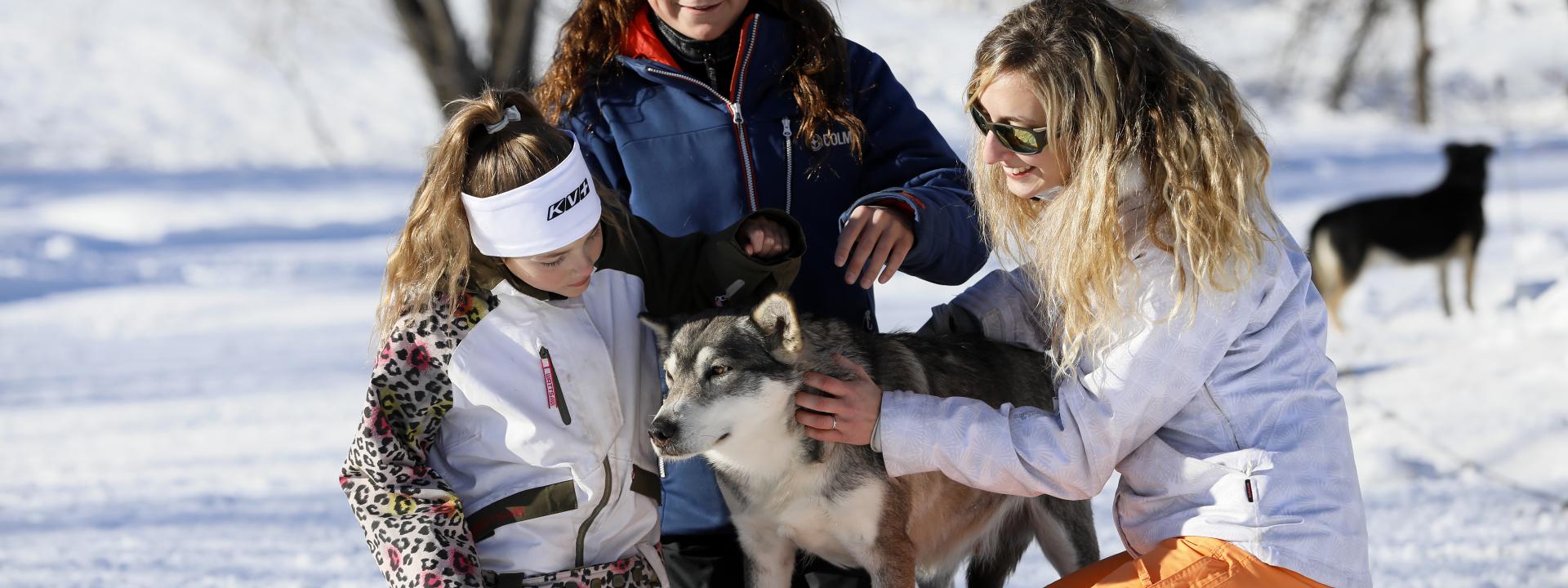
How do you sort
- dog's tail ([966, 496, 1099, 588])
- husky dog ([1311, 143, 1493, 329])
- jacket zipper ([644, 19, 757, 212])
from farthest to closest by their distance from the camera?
husky dog ([1311, 143, 1493, 329]) < dog's tail ([966, 496, 1099, 588]) < jacket zipper ([644, 19, 757, 212])

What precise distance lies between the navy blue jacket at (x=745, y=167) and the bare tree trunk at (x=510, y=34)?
861 centimetres

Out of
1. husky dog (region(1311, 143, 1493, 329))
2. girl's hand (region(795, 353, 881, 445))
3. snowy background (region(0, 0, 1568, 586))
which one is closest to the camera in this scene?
girl's hand (region(795, 353, 881, 445))

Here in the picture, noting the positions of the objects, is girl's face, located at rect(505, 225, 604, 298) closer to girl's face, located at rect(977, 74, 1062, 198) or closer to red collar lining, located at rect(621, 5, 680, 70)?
red collar lining, located at rect(621, 5, 680, 70)

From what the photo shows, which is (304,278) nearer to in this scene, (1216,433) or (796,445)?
(796,445)

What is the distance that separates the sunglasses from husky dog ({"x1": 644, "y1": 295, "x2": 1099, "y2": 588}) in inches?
22.9

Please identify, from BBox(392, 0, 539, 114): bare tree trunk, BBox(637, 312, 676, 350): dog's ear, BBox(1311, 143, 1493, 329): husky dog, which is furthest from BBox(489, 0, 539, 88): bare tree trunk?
BBox(637, 312, 676, 350): dog's ear

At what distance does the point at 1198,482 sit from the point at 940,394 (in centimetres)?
81

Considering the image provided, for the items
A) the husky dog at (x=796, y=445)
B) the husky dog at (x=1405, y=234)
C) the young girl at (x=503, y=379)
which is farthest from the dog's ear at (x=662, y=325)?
the husky dog at (x=1405, y=234)

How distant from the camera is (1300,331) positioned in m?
2.38

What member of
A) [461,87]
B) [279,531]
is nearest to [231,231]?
[461,87]

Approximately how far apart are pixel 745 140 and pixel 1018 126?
0.73 m

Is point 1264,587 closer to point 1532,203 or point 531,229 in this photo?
point 531,229

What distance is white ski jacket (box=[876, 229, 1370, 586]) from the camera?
2293 mm

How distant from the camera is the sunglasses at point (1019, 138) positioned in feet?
8.03
